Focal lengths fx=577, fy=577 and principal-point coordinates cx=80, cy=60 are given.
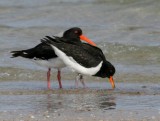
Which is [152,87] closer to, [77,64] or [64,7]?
[77,64]

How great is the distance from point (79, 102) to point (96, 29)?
23.8 feet

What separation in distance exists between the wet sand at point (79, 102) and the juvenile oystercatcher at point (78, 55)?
356 millimetres

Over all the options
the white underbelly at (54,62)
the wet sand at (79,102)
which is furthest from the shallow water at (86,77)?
the white underbelly at (54,62)

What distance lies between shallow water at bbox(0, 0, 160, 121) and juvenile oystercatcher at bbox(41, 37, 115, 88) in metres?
0.36

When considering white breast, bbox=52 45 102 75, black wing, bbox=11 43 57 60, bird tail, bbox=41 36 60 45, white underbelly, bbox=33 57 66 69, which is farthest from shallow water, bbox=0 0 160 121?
bird tail, bbox=41 36 60 45

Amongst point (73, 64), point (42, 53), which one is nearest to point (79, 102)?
point (73, 64)

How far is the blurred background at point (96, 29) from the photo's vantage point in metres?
11.4

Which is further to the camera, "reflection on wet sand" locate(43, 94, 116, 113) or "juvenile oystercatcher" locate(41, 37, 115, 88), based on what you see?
"juvenile oystercatcher" locate(41, 37, 115, 88)

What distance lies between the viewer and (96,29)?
604 inches

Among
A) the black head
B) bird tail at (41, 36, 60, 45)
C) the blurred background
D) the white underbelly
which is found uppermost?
bird tail at (41, 36, 60, 45)

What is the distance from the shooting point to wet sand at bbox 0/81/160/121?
282 inches

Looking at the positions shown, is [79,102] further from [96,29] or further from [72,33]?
[96,29]

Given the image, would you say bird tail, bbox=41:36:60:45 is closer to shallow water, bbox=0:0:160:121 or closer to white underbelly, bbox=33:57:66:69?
white underbelly, bbox=33:57:66:69

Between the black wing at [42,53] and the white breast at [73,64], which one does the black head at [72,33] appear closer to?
the black wing at [42,53]
